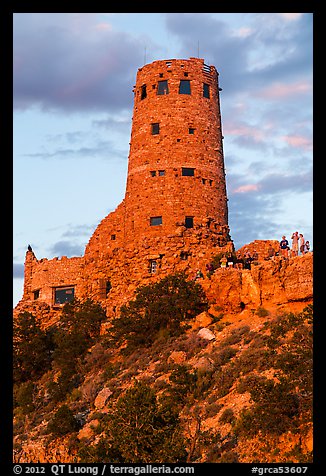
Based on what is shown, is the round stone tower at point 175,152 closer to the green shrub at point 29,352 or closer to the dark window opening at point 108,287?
the dark window opening at point 108,287

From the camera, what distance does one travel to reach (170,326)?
47188 millimetres

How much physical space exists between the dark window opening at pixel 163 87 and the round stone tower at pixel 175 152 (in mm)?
12

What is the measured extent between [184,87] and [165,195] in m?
7.16

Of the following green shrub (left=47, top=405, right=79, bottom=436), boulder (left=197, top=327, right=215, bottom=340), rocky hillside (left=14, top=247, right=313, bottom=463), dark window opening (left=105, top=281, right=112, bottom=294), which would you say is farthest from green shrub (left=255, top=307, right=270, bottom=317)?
dark window opening (left=105, top=281, right=112, bottom=294)

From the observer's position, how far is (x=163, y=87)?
54500mm

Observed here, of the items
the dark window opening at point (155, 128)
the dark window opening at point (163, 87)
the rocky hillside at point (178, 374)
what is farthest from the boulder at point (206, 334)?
the dark window opening at point (163, 87)

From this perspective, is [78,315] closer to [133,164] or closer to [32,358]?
[32,358]

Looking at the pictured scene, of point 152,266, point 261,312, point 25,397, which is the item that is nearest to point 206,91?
point 152,266

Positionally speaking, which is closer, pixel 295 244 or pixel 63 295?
pixel 295 244

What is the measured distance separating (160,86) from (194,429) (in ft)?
83.2

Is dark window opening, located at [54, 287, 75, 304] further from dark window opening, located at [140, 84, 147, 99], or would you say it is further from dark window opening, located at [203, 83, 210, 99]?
dark window opening, located at [203, 83, 210, 99]

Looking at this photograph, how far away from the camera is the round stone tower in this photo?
52406 mm

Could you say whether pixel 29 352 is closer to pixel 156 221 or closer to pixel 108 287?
pixel 108 287
